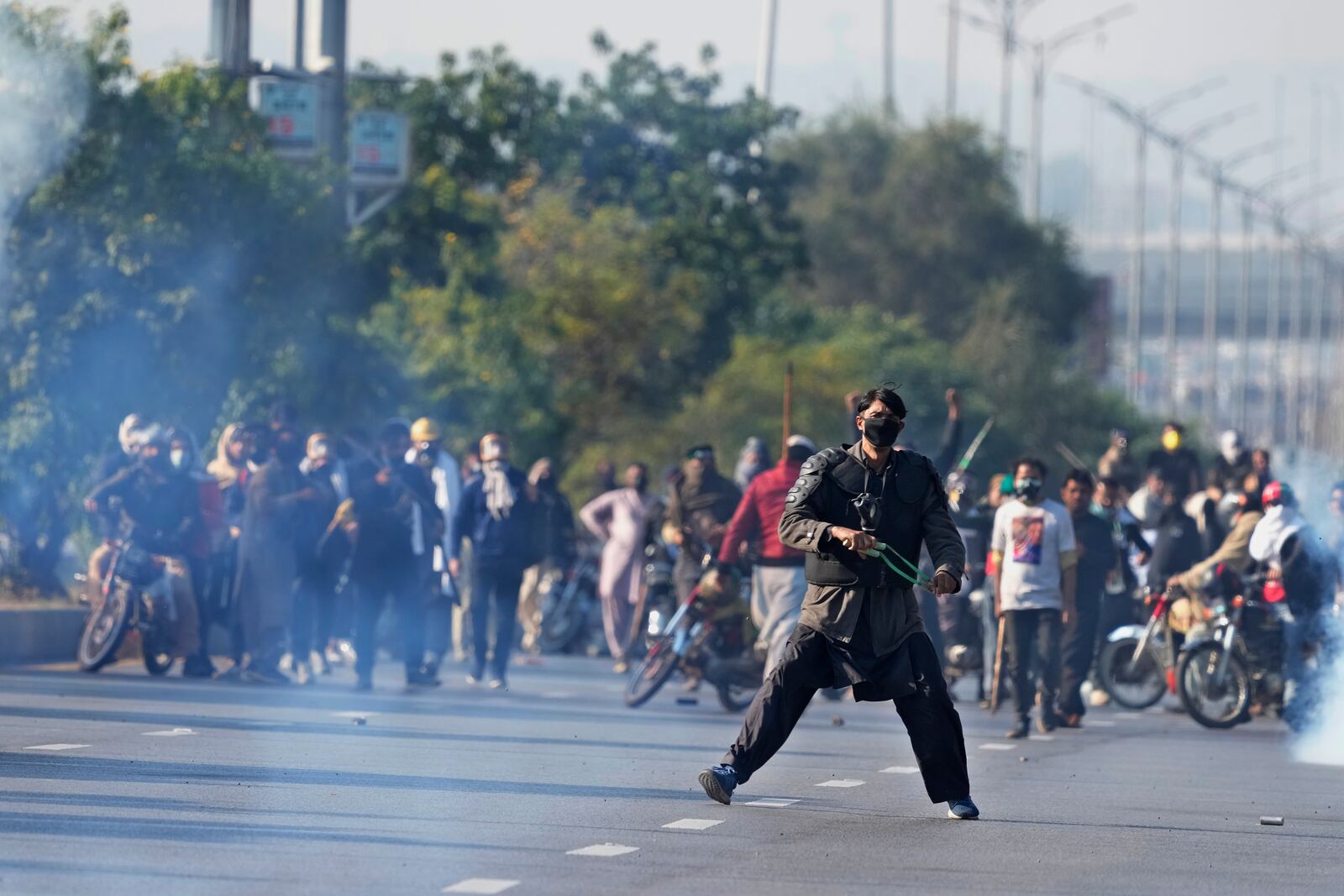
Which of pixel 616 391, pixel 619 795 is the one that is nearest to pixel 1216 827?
pixel 619 795

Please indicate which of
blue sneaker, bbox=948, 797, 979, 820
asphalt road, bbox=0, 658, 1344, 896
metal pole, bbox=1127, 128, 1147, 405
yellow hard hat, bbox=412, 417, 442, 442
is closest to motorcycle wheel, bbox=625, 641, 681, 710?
asphalt road, bbox=0, 658, 1344, 896

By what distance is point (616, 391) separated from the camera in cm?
4688

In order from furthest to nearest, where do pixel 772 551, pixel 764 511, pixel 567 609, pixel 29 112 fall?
pixel 567 609
pixel 29 112
pixel 772 551
pixel 764 511

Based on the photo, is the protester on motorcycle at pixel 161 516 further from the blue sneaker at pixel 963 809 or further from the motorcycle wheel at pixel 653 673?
the blue sneaker at pixel 963 809

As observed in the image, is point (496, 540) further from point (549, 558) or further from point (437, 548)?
point (549, 558)

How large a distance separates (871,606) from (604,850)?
1.88m

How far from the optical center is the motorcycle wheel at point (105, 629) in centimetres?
1748

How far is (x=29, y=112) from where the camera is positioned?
2108cm

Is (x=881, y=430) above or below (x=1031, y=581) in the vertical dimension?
above

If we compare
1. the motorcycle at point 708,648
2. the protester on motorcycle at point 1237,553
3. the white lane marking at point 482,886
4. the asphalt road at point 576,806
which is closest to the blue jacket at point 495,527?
the motorcycle at point 708,648

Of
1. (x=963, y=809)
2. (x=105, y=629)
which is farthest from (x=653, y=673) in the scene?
(x=963, y=809)

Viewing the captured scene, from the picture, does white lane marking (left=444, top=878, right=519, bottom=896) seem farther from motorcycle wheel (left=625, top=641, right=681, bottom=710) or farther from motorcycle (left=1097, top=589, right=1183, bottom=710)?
motorcycle (left=1097, top=589, right=1183, bottom=710)

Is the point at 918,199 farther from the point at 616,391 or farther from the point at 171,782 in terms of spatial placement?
the point at 171,782

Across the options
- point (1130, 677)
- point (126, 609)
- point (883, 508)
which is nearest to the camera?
point (883, 508)
